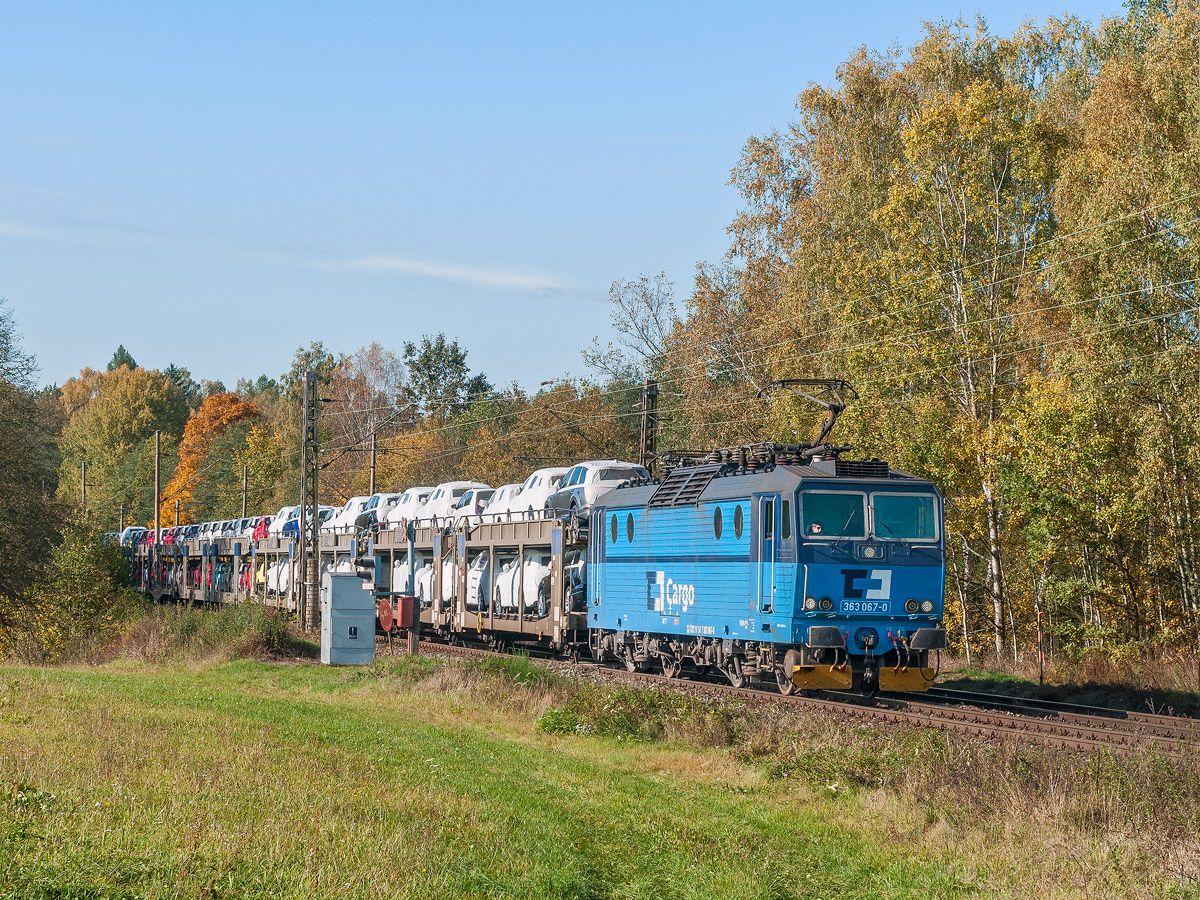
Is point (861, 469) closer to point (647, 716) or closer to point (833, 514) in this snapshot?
point (833, 514)

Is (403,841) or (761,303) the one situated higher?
(761,303)

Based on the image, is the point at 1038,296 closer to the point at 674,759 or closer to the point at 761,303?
the point at 761,303

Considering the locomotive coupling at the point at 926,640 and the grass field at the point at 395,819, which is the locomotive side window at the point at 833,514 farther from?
the grass field at the point at 395,819

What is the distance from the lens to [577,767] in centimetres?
1520

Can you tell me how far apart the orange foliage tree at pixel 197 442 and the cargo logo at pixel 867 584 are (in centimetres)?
9258

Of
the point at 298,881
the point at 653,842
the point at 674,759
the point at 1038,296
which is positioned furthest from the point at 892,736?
the point at 1038,296

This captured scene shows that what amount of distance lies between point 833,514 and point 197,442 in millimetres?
99586

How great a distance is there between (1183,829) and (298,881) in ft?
23.6

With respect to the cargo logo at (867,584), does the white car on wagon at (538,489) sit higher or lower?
higher

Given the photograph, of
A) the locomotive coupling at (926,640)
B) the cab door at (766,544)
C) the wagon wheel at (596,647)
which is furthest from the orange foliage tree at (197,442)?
the locomotive coupling at (926,640)

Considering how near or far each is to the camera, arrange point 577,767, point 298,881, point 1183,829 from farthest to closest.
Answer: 1. point 577,767
2. point 1183,829
3. point 298,881

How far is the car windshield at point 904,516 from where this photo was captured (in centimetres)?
2066

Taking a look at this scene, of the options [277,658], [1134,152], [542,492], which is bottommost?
[277,658]

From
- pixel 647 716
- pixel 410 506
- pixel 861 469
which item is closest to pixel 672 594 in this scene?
pixel 861 469
